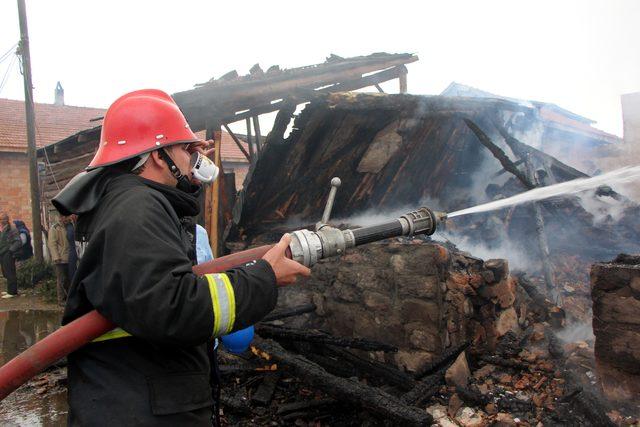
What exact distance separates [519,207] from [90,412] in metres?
6.36

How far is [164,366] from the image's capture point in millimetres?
1534

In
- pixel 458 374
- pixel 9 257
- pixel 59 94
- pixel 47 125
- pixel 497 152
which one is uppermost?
pixel 59 94

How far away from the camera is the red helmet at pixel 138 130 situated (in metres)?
1.72

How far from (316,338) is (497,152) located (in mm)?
3649

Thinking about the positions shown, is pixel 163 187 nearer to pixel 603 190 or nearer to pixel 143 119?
pixel 143 119

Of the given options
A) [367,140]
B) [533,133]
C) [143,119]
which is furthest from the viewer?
[533,133]

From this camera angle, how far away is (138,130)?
5.77 ft

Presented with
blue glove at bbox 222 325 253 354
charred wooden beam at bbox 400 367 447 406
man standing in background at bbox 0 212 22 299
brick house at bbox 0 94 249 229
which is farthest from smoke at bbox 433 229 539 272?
brick house at bbox 0 94 249 229

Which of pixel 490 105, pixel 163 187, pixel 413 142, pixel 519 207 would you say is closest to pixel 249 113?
pixel 413 142

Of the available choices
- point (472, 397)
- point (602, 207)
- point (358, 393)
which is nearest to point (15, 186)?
point (358, 393)

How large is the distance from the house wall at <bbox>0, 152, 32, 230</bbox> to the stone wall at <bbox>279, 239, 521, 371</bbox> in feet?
55.6

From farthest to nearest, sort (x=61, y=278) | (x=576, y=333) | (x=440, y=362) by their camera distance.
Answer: (x=61, y=278) < (x=576, y=333) < (x=440, y=362)

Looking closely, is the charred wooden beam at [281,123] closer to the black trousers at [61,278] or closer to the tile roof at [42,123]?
the black trousers at [61,278]

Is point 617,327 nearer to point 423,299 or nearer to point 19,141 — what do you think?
point 423,299
